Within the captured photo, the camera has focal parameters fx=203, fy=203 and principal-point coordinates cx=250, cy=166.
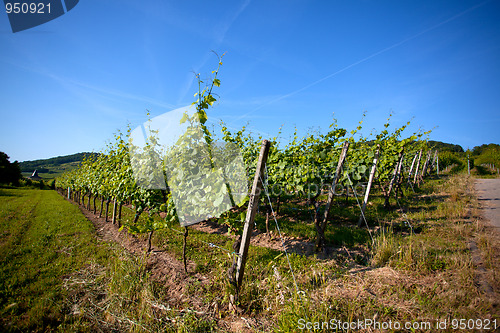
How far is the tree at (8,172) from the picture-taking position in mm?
40834

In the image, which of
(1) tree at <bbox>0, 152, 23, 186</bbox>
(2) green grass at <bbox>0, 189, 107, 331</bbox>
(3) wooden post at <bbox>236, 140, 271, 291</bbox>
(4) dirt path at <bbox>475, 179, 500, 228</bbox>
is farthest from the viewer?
(1) tree at <bbox>0, 152, 23, 186</bbox>

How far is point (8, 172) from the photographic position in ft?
138

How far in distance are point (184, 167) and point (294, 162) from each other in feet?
11.1

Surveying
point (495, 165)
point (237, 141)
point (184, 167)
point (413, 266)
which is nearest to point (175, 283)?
point (184, 167)

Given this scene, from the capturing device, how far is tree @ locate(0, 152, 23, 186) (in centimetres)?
4083

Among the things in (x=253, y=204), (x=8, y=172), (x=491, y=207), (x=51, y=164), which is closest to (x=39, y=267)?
(x=253, y=204)

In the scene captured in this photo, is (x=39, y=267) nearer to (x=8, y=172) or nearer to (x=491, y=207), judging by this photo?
(x=491, y=207)

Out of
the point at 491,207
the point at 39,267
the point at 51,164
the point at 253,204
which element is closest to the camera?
the point at 253,204

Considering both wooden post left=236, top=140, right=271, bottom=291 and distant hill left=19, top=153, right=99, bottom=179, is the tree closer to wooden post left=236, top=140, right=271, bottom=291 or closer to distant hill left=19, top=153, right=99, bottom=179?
distant hill left=19, top=153, right=99, bottom=179

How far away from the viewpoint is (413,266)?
3.13 metres

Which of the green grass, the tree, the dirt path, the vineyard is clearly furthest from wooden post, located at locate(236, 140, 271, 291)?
the tree

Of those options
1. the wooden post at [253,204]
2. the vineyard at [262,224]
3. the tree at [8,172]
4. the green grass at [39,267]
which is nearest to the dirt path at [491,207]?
the vineyard at [262,224]

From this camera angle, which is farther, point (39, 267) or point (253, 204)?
point (39, 267)

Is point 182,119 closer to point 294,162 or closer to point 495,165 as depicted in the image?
point 294,162
